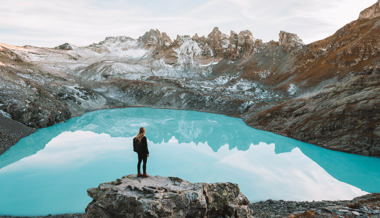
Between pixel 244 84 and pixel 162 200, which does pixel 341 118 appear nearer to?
pixel 162 200

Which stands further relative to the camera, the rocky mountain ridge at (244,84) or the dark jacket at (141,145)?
the rocky mountain ridge at (244,84)

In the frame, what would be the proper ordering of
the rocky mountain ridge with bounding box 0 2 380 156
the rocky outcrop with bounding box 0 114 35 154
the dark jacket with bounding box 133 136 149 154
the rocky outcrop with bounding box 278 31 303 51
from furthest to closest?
the rocky outcrop with bounding box 278 31 303 51, the rocky mountain ridge with bounding box 0 2 380 156, the rocky outcrop with bounding box 0 114 35 154, the dark jacket with bounding box 133 136 149 154

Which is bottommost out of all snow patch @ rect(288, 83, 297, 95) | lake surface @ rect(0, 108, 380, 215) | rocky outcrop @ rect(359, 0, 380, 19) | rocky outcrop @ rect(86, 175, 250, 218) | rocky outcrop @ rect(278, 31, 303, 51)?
lake surface @ rect(0, 108, 380, 215)

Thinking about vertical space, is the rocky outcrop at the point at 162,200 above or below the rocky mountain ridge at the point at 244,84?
below

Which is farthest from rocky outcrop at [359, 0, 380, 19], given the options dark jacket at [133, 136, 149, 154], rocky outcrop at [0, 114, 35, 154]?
rocky outcrop at [0, 114, 35, 154]

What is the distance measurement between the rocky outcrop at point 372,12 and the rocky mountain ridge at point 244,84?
0.44 m

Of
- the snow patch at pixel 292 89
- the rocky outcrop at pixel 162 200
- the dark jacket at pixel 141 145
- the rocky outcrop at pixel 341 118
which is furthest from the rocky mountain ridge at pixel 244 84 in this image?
the dark jacket at pixel 141 145

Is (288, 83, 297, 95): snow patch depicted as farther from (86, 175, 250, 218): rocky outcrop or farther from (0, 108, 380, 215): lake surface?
(86, 175, 250, 218): rocky outcrop

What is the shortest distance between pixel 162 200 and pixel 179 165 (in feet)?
70.8

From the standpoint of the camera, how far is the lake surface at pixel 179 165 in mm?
22172

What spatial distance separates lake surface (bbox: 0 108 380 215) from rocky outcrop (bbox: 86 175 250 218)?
12191 millimetres

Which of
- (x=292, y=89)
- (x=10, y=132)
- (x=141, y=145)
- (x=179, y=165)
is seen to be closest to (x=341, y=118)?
(x=179, y=165)

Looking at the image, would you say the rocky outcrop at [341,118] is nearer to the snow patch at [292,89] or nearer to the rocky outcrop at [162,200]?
the snow patch at [292,89]

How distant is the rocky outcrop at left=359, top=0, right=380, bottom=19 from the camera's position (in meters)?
88.1
